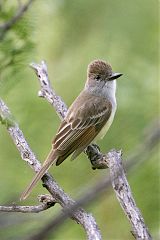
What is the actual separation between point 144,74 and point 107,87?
45 centimetres

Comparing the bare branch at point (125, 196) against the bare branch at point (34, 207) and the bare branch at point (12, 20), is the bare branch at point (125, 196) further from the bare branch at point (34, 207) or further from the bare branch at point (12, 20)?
the bare branch at point (12, 20)

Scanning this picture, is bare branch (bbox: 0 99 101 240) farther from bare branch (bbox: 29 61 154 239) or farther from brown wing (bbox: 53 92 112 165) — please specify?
brown wing (bbox: 53 92 112 165)

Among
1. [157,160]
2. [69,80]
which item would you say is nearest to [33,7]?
[157,160]

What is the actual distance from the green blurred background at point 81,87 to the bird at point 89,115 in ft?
0.69

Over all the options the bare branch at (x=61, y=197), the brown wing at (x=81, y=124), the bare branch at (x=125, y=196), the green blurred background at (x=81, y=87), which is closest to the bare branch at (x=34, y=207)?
the bare branch at (x=61, y=197)

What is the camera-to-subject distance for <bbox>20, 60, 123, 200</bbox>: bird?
421 centimetres

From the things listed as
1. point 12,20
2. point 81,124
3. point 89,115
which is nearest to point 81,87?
point 89,115

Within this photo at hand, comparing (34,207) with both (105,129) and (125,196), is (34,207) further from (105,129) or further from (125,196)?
(105,129)

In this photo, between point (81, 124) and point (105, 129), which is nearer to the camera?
point (81, 124)

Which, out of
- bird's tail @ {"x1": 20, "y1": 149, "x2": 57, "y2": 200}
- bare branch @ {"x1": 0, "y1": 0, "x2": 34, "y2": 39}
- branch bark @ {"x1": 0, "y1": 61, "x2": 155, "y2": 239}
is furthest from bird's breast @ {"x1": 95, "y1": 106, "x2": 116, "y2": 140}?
bare branch @ {"x1": 0, "y1": 0, "x2": 34, "y2": 39}

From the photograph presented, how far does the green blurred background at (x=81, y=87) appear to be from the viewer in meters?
4.81

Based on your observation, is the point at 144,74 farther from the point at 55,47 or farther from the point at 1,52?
the point at 1,52

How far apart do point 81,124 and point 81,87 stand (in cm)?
101

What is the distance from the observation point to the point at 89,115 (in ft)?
16.0
